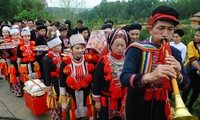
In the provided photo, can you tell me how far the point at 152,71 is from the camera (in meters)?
1.69

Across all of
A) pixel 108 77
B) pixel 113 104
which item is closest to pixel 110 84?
pixel 108 77

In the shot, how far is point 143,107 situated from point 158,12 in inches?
34.1

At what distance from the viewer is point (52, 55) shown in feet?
11.8

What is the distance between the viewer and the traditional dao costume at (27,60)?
489 cm

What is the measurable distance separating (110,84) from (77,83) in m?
0.58

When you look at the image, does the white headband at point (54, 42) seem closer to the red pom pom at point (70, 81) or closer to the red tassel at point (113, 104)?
the red pom pom at point (70, 81)

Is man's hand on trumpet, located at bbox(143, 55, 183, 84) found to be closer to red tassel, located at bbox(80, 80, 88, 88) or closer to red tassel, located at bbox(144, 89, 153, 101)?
red tassel, located at bbox(144, 89, 153, 101)

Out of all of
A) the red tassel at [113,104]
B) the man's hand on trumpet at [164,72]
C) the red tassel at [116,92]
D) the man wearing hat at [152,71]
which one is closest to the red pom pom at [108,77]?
the red tassel at [116,92]

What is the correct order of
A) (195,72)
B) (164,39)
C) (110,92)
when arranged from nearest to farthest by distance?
(164,39) → (110,92) → (195,72)

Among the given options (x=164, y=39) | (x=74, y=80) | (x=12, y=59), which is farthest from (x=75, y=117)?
(x=12, y=59)

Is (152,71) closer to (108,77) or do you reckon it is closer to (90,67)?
(108,77)

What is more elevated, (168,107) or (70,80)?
(168,107)

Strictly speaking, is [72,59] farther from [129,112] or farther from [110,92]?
[129,112]

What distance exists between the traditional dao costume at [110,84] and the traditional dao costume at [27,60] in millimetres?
2712
